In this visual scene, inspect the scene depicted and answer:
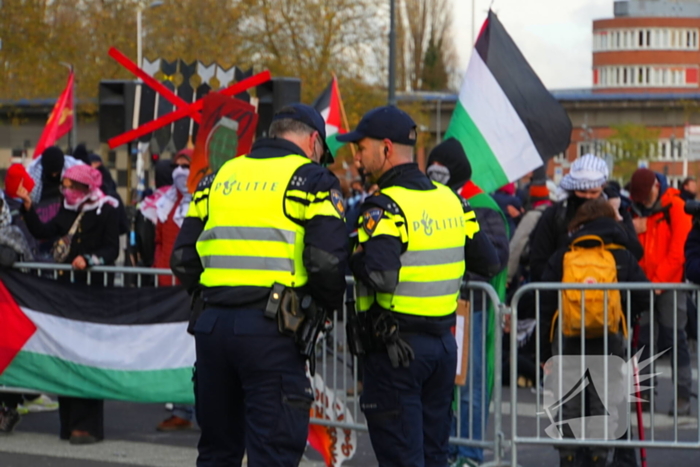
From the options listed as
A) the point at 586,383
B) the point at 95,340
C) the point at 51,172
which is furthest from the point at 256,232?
the point at 51,172

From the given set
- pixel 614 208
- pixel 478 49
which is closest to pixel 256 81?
pixel 478 49

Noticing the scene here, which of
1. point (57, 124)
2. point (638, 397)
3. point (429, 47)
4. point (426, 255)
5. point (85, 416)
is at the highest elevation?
point (429, 47)

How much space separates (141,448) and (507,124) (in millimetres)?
3276

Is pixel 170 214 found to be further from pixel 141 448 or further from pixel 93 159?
pixel 93 159

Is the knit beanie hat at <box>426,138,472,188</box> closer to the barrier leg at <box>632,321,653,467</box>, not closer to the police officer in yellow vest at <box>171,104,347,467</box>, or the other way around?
the barrier leg at <box>632,321,653,467</box>

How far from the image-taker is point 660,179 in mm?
9219

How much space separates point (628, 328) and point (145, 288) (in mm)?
3032

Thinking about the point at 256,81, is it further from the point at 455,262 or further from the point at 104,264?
the point at 455,262

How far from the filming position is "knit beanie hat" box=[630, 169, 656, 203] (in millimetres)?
8938

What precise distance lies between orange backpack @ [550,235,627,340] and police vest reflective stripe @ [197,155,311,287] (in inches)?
86.2

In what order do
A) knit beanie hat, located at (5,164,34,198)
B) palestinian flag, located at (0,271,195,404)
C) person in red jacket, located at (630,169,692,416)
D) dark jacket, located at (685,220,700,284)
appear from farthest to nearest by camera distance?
person in red jacket, located at (630,169,692,416), knit beanie hat, located at (5,164,34,198), palestinian flag, located at (0,271,195,404), dark jacket, located at (685,220,700,284)

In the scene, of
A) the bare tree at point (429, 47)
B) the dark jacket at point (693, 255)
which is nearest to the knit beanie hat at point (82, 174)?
the dark jacket at point (693, 255)

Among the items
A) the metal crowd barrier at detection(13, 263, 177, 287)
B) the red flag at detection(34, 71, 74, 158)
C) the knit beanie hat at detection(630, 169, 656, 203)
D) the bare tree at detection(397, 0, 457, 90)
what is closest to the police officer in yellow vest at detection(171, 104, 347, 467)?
the metal crowd barrier at detection(13, 263, 177, 287)

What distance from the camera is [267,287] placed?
466cm
